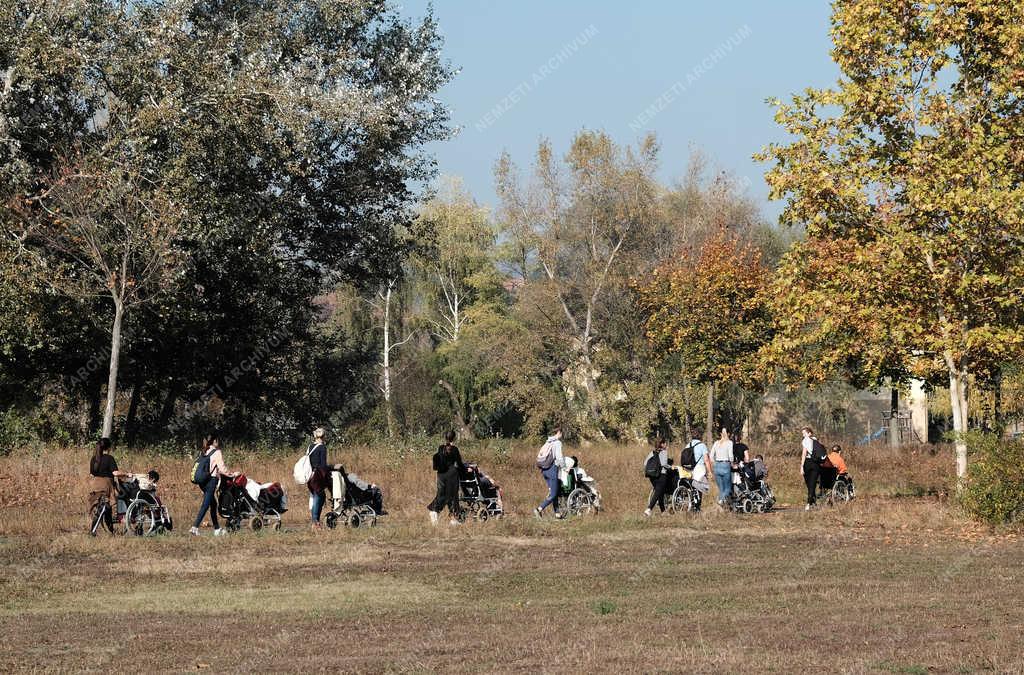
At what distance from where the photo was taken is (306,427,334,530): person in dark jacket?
2250 cm

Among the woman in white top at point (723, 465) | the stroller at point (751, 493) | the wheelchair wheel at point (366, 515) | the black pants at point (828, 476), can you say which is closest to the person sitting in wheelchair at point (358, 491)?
Answer: the wheelchair wheel at point (366, 515)

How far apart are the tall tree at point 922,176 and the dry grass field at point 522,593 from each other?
12.3ft

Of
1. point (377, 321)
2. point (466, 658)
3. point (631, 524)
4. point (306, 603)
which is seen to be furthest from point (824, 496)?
point (377, 321)

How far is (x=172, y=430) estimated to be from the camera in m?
36.8

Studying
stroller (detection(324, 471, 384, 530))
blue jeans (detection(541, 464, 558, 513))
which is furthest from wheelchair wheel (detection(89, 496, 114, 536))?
blue jeans (detection(541, 464, 558, 513))

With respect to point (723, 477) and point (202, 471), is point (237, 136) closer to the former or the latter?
point (202, 471)

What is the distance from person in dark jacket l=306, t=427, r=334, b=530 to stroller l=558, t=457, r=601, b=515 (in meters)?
4.56

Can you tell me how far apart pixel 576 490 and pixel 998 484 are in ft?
24.8

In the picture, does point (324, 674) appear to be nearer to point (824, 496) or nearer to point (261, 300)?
point (824, 496)

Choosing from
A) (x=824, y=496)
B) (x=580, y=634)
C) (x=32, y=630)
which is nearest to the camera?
(x=580, y=634)

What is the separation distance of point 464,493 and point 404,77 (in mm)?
15049

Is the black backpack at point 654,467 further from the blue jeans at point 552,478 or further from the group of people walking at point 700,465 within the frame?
the blue jeans at point 552,478

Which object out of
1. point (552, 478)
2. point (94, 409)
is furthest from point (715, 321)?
point (552, 478)

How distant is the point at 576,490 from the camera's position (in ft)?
81.8
